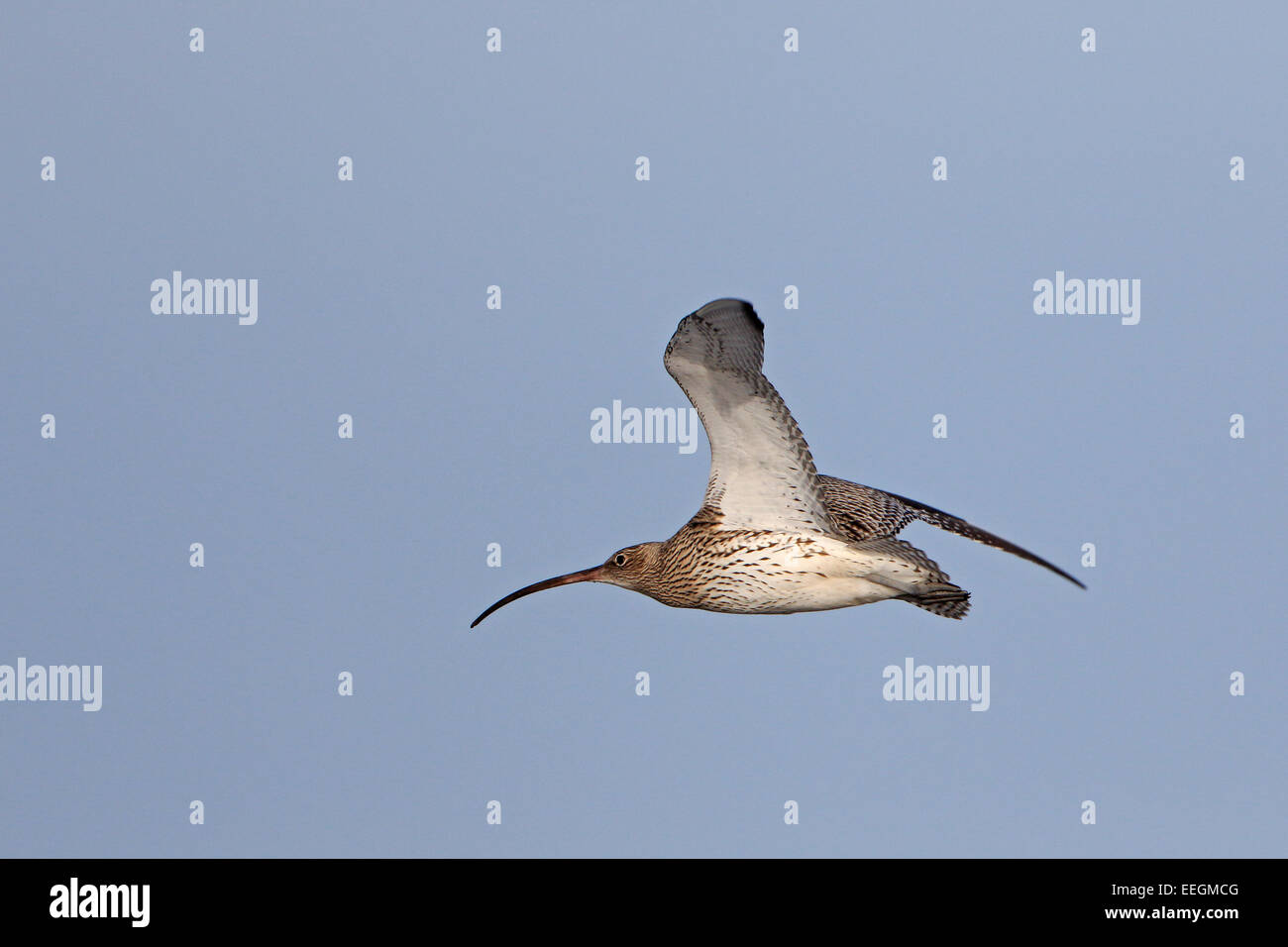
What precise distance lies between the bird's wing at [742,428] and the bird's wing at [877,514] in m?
0.38

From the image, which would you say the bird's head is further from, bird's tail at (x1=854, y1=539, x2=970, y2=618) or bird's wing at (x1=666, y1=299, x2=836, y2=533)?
bird's tail at (x1=854, y1=539, x2=970, y2=618)

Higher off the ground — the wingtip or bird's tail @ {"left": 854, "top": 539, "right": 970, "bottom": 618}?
the wingtip

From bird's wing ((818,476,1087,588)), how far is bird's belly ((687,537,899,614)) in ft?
1.48

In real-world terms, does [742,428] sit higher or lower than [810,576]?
higher

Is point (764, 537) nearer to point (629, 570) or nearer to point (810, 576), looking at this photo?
point (810, 576)

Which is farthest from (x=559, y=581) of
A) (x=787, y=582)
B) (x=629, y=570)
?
(x=787, y=582)

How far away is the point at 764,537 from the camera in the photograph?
14.0 m

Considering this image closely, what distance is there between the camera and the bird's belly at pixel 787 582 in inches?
544

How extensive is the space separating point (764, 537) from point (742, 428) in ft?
3.48

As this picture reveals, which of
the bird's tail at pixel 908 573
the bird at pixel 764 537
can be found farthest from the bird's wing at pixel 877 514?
the bird's tail at pixel 908 573

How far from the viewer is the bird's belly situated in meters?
13.8

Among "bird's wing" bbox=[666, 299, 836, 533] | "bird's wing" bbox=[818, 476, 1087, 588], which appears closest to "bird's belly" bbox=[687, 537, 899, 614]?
"bird's wing" bbox=[666, 299, 836, 533]

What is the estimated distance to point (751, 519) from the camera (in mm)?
13992
